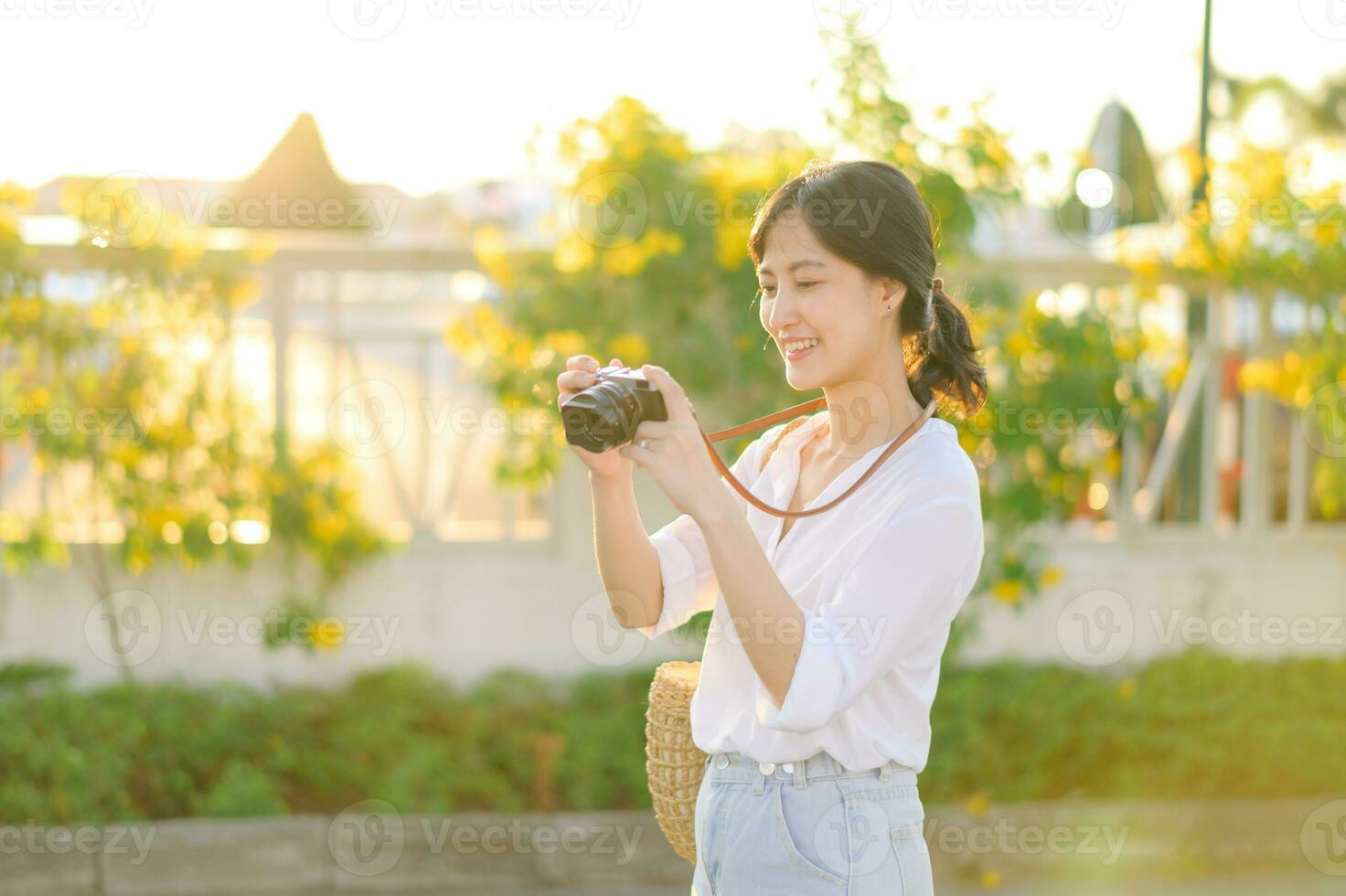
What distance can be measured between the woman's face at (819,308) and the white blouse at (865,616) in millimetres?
134

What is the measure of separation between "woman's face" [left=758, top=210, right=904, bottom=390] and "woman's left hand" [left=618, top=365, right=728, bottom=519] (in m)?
0.22

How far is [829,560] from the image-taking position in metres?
1.91

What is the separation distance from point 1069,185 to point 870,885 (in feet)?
13.5

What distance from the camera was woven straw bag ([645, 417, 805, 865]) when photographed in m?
2.15

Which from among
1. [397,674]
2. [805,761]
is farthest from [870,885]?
[397,674]

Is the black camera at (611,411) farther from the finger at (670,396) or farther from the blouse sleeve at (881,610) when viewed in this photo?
the blouse sleeve at (881,610)
